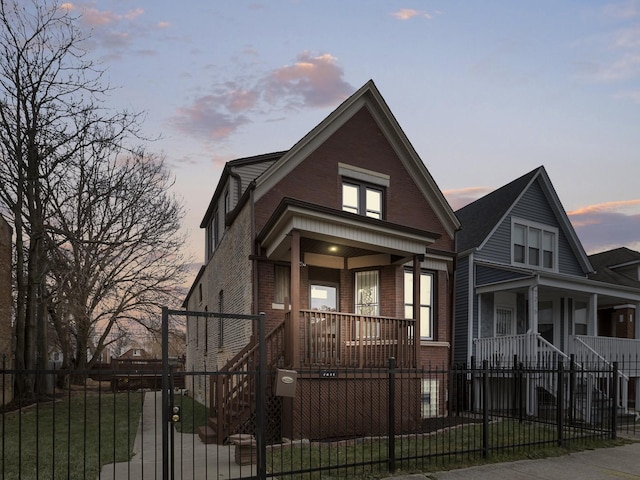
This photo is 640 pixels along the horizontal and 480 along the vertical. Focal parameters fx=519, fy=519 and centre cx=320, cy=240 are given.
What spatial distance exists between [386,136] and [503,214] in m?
6.11

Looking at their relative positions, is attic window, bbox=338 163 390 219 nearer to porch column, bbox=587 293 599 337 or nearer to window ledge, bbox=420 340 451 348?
window ledge, bbox=420 340 451 348

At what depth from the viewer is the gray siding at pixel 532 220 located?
19.0m

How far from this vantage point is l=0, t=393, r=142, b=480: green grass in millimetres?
6727

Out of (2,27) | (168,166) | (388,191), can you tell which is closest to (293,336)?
(388,191)

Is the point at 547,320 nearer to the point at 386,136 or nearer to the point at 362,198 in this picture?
the point at 362,198

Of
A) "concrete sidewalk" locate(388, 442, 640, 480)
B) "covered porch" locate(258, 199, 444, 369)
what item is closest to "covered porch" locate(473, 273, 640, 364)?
"covered porch" locate(258, 199, 444, 369)

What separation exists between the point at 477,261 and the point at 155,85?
39.3 ft

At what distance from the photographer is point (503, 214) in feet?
63.3

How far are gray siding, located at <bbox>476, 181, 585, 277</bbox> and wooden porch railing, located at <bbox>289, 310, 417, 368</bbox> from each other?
729 centimetres

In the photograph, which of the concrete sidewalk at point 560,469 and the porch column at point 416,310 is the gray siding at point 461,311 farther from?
the concrete sidewalk at point 560,469

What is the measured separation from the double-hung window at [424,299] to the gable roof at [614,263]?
9.90 metres

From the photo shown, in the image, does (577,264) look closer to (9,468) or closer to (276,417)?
(276,417)

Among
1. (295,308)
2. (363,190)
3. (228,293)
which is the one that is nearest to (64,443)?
(295,308)

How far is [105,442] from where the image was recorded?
1073 cm
